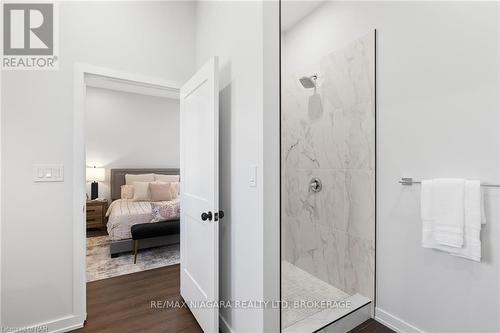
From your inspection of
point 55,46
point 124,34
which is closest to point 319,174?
point 124,34

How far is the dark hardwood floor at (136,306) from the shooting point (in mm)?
1921

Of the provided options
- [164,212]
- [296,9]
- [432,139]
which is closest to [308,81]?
[296,9]

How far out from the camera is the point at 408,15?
1.75 m

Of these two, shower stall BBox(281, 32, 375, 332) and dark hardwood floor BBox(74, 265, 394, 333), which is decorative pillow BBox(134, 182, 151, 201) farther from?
shower stall BBox(281, 32, 375, 332)

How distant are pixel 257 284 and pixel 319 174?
142 centimetres

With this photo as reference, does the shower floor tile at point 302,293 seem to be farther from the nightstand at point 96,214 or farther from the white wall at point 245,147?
the nightstand at point 96,214

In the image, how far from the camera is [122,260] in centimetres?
324

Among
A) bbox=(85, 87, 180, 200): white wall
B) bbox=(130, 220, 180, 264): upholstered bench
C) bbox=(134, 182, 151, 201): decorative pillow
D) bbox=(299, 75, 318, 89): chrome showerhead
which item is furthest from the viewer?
bbox=(85, 87, 180, 200): white wall

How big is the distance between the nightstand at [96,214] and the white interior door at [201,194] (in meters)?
3.19

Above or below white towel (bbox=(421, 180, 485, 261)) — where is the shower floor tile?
below

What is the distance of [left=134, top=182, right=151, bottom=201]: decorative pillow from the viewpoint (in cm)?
461

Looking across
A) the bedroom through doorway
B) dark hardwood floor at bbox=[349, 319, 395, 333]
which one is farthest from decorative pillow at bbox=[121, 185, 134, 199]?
dark hardwood floor at bbox=[349, 319, 395, 333]

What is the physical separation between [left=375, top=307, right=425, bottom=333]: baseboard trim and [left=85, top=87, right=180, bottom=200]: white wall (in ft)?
16.2

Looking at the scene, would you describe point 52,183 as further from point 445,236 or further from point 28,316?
point 445,236
